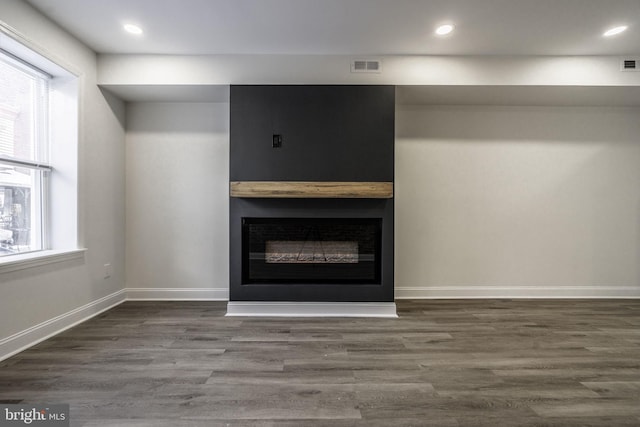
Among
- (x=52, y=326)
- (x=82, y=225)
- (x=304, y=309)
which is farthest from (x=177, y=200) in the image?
(x=304, y=309)

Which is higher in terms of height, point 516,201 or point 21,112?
point 21,112

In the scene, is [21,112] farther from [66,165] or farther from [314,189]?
[314,189]

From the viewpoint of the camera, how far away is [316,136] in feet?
10.7

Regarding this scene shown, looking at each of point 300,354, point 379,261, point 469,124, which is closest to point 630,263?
point 469,124

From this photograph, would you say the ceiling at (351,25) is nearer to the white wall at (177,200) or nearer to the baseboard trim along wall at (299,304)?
the white wall at (177,200)

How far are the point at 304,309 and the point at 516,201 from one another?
2901 millimetres

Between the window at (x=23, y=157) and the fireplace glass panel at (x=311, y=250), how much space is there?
1866 millimetres

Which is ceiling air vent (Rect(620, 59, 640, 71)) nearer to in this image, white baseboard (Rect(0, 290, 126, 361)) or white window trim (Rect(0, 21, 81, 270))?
white window trim (Rect(0, 21, 81, 270))

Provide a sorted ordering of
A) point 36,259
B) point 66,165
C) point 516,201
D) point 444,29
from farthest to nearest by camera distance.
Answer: point 516,201 < point 66,165 < point 444,29 < point 36,259

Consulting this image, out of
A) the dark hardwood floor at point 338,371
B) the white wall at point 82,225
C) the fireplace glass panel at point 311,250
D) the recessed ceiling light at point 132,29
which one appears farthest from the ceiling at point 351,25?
the dark hardwood floor at point 338,371

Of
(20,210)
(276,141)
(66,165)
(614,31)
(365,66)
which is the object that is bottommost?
(20,210)

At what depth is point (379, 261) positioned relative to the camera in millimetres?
Result: 3357

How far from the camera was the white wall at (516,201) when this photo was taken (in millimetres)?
3893

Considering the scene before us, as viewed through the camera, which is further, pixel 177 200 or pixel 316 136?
pixel 177 200
